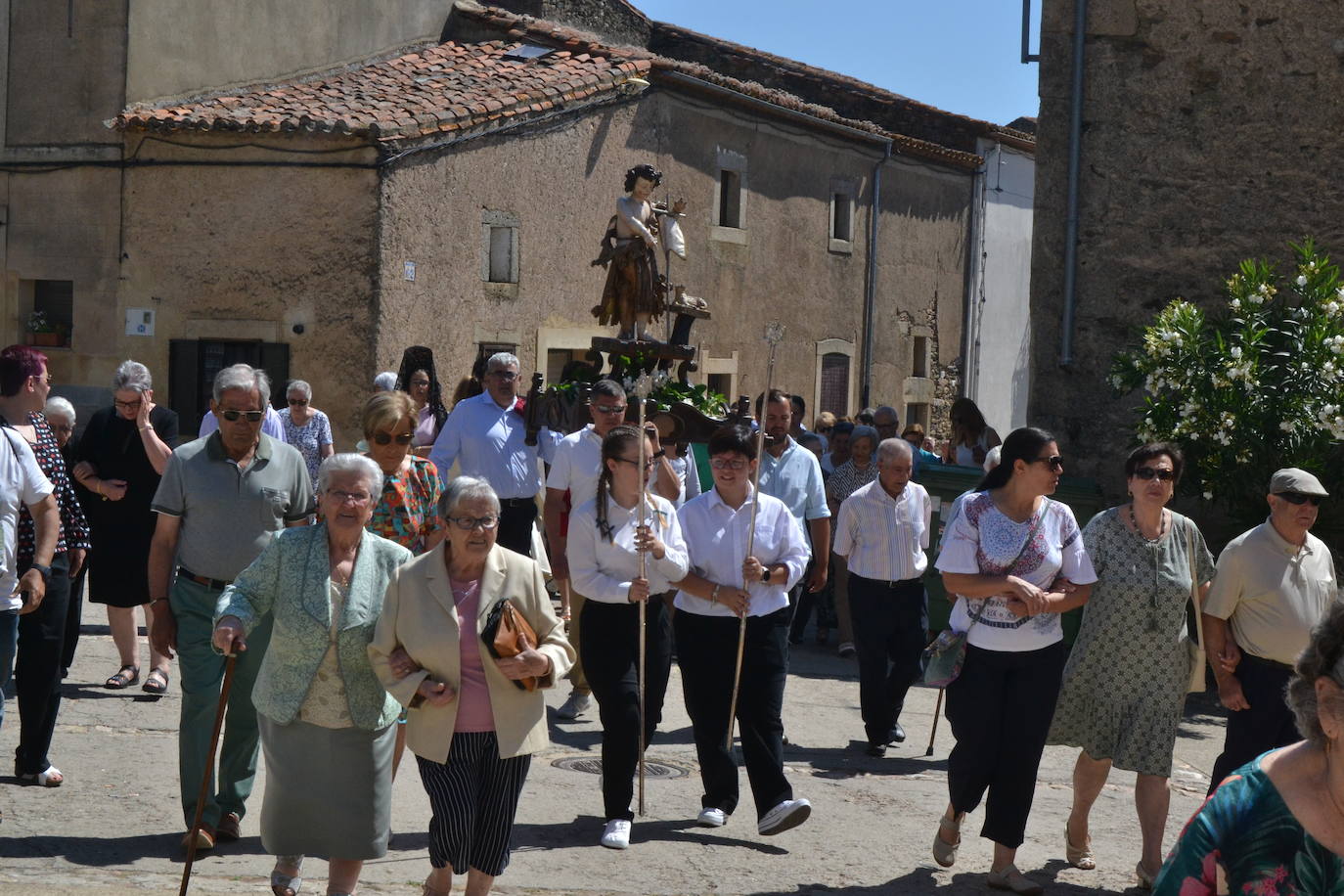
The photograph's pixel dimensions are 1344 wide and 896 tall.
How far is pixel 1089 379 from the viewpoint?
12.7m

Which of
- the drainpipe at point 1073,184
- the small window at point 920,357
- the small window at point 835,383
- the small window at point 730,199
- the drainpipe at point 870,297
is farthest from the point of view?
the small window at point 920,357

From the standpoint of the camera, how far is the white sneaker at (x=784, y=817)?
682cm

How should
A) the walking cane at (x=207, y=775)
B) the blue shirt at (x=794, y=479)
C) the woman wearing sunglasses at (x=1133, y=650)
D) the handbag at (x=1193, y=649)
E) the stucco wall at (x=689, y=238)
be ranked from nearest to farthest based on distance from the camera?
the walking cane at (x=207, y=775)
the woman wearing sunglasses at (x=1133, y=650)
the handbag at (x=1193, y=649)
the blue shirt at (x=794, y=479)
the stucco wall at (x=689, y=238)

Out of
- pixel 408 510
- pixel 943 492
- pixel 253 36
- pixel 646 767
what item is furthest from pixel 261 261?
pixel 408 510

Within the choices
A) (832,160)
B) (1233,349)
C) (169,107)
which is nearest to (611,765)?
(1233,349)

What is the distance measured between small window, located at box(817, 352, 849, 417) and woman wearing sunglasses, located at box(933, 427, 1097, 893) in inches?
783

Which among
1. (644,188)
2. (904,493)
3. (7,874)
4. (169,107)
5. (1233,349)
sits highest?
(169,107)

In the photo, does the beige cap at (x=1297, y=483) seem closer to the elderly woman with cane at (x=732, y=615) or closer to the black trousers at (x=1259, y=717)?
the black trousers at (x=1259, y=717)

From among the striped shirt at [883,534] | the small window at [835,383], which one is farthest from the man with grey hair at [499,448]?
the small window at [835,383]

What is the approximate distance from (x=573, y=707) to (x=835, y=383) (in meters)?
17.9

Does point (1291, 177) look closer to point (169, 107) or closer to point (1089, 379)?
point (1089, 379)

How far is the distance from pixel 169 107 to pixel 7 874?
13.7 m

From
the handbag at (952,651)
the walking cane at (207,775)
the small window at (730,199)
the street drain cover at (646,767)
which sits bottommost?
the street drain cover at (646,767)

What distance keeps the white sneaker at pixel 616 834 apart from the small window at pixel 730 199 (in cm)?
1735
